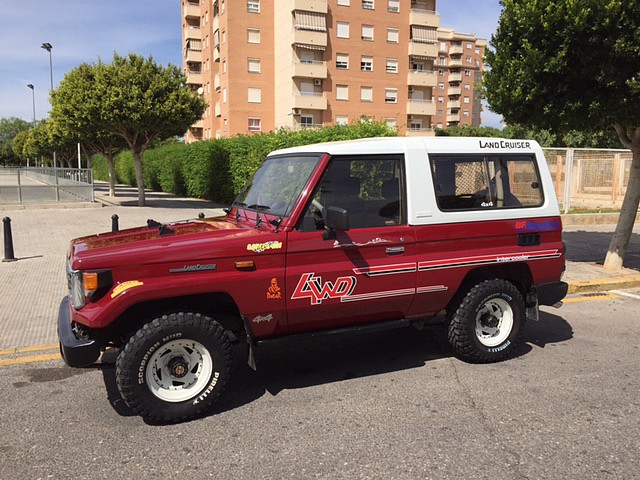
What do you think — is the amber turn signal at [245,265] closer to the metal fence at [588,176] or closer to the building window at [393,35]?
the metal fence at [588,176]

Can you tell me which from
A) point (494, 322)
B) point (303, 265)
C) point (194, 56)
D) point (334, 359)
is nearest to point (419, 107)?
point (194, 56)

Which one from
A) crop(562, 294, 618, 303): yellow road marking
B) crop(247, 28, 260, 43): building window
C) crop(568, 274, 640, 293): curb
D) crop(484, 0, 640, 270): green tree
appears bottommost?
crop(562, 294, 618, 303): yellow road marking

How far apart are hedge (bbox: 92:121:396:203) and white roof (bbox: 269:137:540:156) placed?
28.3ft

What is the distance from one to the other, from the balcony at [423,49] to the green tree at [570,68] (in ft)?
150

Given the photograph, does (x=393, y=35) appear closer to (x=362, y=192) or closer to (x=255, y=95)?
(x=255, y=95)

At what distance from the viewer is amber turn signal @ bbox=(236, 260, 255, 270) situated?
382cm

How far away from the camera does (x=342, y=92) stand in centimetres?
5003

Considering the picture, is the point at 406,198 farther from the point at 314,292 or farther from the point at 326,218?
the point at 314,292

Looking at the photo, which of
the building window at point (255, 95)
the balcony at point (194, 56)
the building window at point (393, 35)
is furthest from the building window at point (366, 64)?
the balcony at point (194, 56)

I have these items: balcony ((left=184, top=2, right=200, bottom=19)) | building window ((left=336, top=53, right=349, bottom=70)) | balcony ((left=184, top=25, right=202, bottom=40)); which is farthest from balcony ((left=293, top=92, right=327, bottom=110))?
balcony ((left=184, top=2, right=200, bottom=19))

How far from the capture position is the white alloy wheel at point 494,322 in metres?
4.88

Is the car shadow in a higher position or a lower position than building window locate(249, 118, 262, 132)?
lower

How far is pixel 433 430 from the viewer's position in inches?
144

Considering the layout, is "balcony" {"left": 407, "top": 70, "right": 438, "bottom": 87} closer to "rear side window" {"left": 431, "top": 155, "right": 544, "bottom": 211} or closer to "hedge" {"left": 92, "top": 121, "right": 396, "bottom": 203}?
"hedge" {"left": 92, "top": 121, "right": 396, "bottom": 203}
